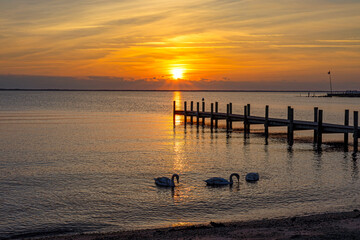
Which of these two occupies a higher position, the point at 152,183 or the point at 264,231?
the point at 264,231

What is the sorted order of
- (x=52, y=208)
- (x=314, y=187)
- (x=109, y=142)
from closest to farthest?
(x=52, y=208), (x=314, y=187), (x=109, y=142)

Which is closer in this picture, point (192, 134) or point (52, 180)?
point (52, 180)

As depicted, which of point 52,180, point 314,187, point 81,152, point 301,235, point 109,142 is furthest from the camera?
point 109,142

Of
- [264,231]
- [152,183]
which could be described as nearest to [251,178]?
[152,183]

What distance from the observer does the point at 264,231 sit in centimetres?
1088

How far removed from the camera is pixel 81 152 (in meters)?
26.8

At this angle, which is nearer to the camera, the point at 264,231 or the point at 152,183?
the point at 264,231

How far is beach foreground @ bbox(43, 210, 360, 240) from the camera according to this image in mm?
10414

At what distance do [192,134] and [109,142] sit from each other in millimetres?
9247

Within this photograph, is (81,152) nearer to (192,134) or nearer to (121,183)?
(121,183)

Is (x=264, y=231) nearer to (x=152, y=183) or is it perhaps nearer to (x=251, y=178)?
(x=251, y=178)

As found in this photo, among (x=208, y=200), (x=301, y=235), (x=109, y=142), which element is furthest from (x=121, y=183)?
→ (x=109, y=142)

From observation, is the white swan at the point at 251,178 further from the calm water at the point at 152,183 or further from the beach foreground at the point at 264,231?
the beach foreground at the point at 264,231

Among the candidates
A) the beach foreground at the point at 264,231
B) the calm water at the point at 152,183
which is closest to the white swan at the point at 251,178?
the calm water at the point at 152,183
